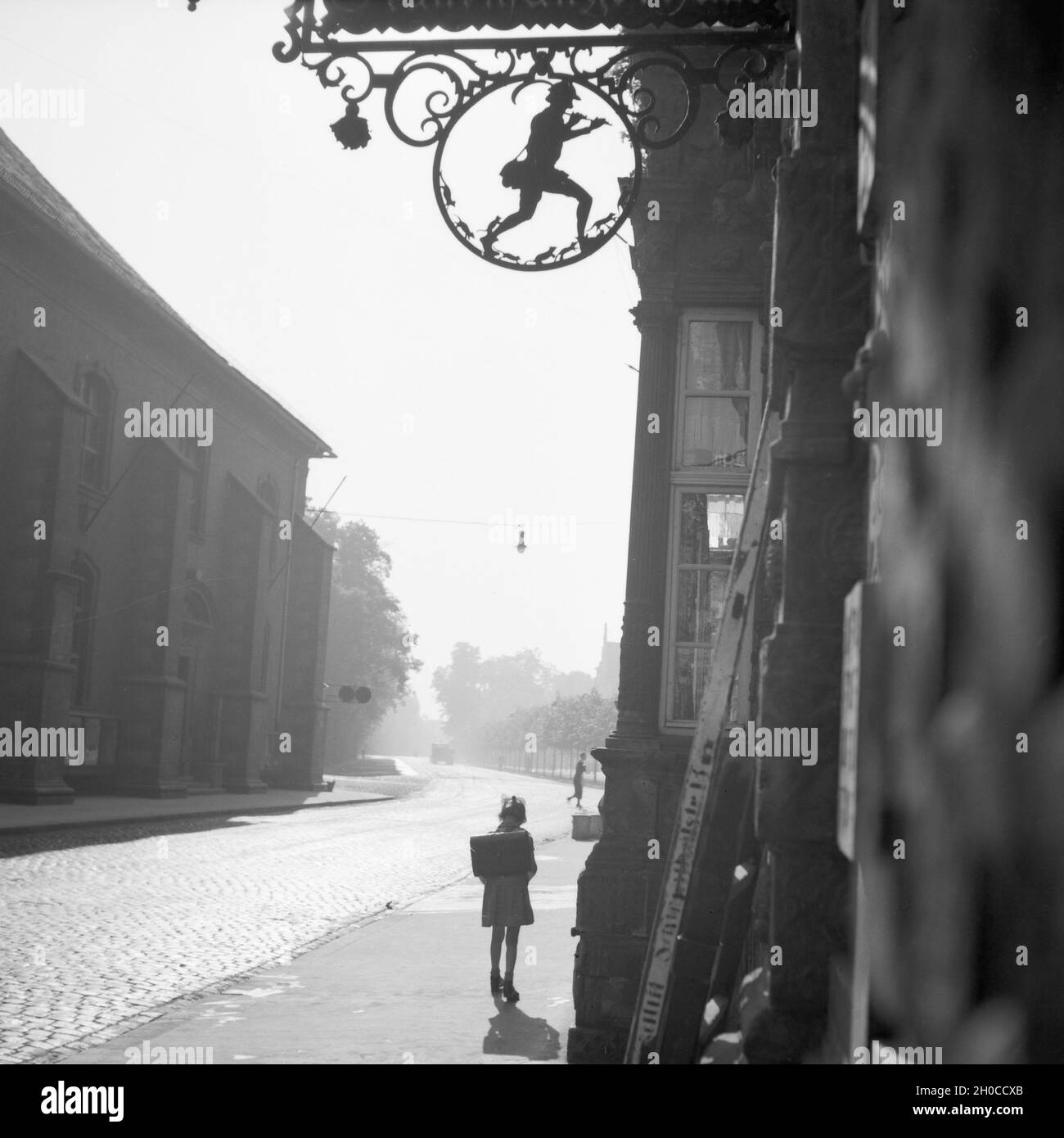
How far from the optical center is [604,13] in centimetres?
458

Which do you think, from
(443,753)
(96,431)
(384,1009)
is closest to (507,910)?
(384,1009)

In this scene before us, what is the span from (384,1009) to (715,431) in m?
4.09

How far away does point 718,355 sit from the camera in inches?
325

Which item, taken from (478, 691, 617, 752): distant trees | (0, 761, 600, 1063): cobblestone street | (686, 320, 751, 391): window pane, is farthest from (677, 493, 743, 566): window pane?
(478, 691, 617, 752): distant trees

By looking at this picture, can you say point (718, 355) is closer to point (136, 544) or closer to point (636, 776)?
point (636, 776)

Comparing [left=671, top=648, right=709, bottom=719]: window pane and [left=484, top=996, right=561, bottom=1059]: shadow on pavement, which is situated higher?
[left=671, top=648, right=709, bottom=719]: window pane

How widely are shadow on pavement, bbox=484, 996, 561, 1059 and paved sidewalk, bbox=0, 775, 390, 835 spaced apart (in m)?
13.5

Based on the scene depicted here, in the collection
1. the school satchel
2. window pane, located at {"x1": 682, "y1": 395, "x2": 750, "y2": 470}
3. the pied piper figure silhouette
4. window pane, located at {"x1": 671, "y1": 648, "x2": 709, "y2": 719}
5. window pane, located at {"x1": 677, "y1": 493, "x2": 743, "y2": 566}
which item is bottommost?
the school satchel

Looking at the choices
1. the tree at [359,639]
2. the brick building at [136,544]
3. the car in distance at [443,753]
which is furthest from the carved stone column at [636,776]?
the car in distance at [443,753]

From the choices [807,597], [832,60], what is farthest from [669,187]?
[807,597]

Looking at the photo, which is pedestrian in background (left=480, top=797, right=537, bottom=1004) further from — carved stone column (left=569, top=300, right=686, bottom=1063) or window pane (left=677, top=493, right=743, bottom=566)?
window pane (left=677, top=493, right=743, bottom=566)

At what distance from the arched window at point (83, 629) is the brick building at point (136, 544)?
0.05 metres

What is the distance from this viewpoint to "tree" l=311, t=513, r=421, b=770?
71.8 m
